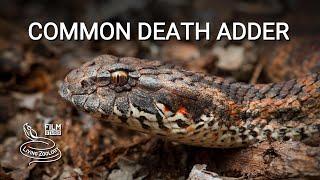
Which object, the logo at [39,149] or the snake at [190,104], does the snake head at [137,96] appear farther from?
the logo at [39,149]

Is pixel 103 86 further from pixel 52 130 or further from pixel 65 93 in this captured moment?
pixel 52 130

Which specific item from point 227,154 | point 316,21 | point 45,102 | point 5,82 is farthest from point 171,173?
point 316,21

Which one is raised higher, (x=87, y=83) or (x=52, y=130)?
(x=87, y=83)

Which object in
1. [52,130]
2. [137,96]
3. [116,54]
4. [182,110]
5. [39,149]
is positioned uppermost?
[116,54]

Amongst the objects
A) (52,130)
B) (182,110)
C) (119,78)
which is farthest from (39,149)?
(182,110)

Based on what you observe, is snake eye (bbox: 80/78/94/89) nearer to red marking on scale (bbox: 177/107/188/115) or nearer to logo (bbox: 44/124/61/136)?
red marking on scale (bbox: 177/107/188/115)

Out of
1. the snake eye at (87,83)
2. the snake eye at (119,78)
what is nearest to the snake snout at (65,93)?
the snake eye at (87,83)
